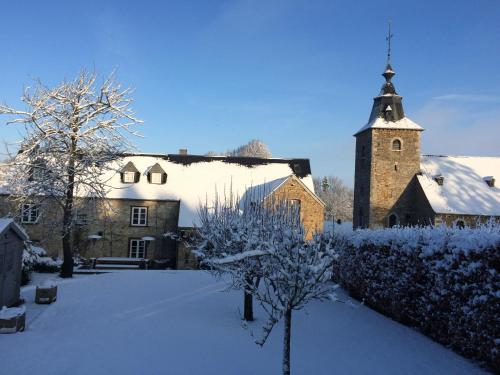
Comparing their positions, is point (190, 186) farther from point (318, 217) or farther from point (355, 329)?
point (355, 329)

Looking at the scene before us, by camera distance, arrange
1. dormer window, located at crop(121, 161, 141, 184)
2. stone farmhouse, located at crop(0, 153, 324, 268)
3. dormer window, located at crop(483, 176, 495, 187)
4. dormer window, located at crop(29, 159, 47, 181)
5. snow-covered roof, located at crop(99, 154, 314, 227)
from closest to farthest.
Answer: dormer window, located at crop(29, 159, 47, 181) → stone farmhouse, located at crop(0, 153, 324, 268) → snow-covered roof, located at crop(99, 154, 314, 227) → dormer window, located at crop(121, 161, 141, 184) → dormer window, located at crop(483, 176, 495, 187)

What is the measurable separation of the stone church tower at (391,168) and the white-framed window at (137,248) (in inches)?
749

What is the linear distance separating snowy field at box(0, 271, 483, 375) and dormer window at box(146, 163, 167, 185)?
1631 centimetres

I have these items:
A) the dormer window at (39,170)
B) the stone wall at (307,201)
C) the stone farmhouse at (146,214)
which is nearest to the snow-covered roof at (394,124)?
the stone farmhouse at (146,214)

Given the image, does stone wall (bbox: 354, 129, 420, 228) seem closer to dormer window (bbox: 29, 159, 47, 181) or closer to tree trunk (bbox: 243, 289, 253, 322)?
tree trunk (bbox: 243, 289, 253, 322)

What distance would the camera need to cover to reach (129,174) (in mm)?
31938

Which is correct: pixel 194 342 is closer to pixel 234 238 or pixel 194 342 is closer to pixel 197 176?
pixel 234 238

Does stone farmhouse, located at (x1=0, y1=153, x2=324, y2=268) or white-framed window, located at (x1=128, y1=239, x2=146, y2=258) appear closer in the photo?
stone farmhouse, located at (x1=0, y1=153, x2=324, y2=268)

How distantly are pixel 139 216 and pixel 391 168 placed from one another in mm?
21576

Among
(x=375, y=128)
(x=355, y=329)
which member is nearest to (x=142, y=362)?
(x=355, y=329)

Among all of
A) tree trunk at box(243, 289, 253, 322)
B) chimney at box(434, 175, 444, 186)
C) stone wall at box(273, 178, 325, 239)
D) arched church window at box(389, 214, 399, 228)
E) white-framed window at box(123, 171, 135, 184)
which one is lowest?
tree trunk at box(243, 289, 253, 322)

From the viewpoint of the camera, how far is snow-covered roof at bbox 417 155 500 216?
32188mm

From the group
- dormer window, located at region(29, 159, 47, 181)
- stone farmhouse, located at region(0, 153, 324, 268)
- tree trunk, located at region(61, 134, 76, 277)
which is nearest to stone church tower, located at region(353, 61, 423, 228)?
stone farmhouse, located at region(0, 153, 324, 268)

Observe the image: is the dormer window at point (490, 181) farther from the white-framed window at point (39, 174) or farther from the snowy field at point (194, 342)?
the white-framed window at point (39, 174)
